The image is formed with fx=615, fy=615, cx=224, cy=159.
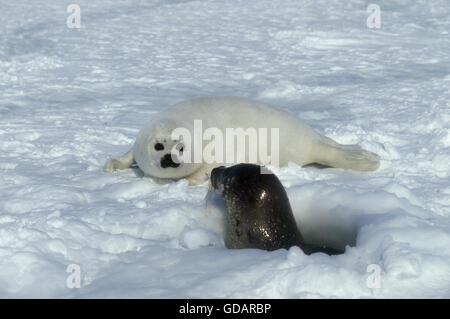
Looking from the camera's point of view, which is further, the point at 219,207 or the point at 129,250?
the point at 219,207

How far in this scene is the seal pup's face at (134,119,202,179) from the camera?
3309 millimetres

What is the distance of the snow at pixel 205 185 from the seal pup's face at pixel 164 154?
92 millimetres

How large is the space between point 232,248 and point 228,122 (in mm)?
1129

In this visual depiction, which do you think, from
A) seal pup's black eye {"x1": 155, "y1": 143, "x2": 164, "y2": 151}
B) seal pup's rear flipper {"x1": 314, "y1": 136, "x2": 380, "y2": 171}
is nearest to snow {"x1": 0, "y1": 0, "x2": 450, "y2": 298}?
seal pup's rear flipper {"x1": 314, "y1": 136, "x2": 380, "y2": 171}

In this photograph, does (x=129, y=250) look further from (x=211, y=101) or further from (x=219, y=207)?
(x=211, y=101)

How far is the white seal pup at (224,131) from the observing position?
3.33 m

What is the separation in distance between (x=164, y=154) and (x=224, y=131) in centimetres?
39

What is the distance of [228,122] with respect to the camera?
3531mm

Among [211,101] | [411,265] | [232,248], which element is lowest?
[232,248]

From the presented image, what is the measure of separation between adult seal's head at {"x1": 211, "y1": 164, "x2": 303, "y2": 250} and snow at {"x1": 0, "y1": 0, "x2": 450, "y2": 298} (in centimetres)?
12

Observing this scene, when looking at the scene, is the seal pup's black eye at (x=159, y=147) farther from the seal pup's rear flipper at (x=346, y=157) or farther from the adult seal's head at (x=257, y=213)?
the seal pup's rear flipper at (x=346, y=157)

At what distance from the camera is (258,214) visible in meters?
2.53

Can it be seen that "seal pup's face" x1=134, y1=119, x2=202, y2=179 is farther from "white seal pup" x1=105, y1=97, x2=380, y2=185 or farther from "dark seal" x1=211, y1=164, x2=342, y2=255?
"dark seal" x1=211, y1=164, x2=342, y2=255
